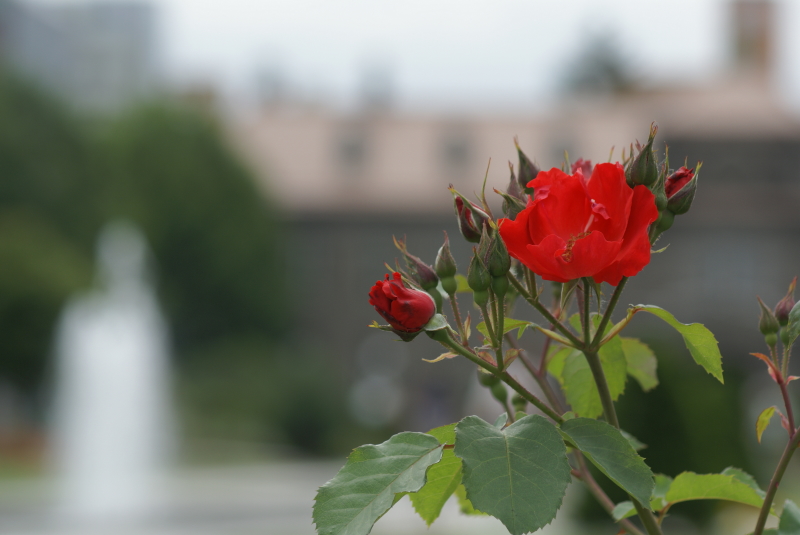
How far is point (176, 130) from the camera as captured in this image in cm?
2688

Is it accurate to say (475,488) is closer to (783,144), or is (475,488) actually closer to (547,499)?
(547,499)

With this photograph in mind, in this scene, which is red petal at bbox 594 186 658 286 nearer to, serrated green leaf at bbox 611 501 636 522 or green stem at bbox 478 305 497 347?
green stem at bbox 478 305 497 347

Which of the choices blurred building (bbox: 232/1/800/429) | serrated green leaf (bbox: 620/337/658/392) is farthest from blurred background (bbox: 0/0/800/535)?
serrated green leaf (bbox: 620/337/658/392)

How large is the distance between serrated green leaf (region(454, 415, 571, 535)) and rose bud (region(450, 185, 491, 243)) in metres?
0.19

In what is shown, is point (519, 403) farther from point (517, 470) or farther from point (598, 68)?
point (598, 68)

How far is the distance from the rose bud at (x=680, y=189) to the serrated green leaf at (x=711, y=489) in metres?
0.27

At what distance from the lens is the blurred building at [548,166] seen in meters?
24.2

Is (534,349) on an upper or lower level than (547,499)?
lower

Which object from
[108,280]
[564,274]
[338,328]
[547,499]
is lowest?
[338,328]

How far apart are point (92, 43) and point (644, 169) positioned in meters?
65.4

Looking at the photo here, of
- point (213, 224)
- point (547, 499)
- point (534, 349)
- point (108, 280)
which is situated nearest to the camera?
point (547, 499)

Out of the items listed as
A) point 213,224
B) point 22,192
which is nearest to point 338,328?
point 213,224

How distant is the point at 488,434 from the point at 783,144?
25981 mm

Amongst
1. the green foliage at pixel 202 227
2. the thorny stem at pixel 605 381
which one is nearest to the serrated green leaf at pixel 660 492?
the thorny stem at pixel 605 381
